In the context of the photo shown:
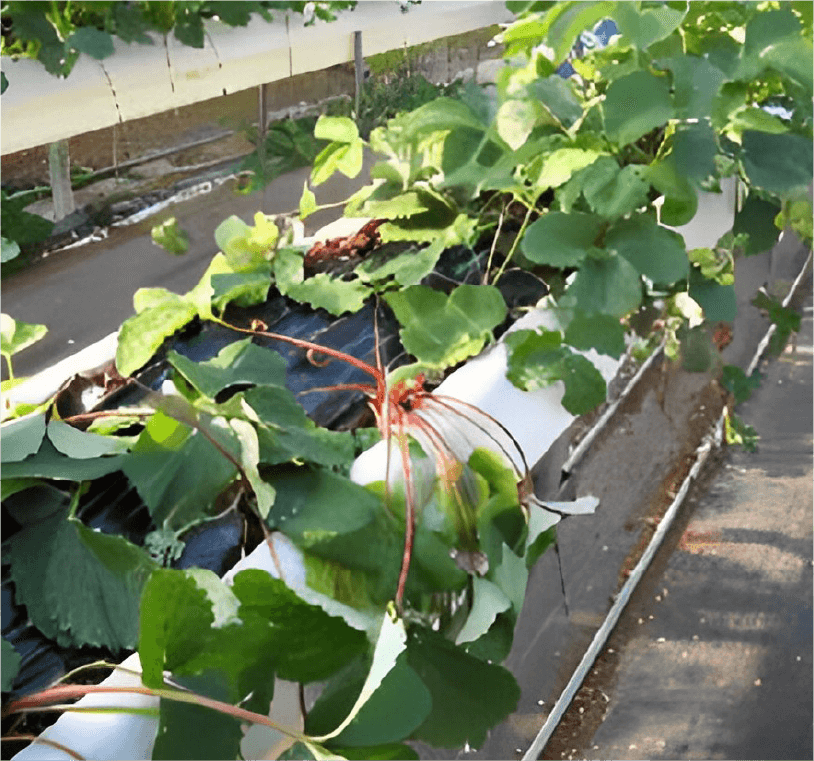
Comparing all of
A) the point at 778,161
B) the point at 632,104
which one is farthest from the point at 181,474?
the point at 778,161

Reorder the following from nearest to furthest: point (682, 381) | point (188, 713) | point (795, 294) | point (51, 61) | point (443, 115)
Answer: point (188, 713) < point (443, 115) < point (51, 61) < point (682, 381) < point (795, 294)

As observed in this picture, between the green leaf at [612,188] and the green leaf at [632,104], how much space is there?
24 mm

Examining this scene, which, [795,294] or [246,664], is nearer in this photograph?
[246,664]

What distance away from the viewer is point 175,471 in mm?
559

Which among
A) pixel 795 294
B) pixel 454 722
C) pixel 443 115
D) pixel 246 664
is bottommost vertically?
pixel 795 294

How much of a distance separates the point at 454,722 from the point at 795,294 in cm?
245

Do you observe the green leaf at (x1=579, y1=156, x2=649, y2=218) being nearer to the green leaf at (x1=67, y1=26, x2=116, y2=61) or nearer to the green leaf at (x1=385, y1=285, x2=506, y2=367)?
the green leaf at (x1=385, y1=285, x2=506, y2=367)

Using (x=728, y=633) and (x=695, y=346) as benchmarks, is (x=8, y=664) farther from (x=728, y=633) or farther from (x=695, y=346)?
(x=728, y=633)

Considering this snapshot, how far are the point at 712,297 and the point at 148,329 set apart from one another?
52 cm

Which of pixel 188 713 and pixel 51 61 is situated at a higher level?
pixel 51 61

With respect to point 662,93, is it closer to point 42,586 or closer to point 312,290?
point 312,290

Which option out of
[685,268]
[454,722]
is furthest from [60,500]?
[685,268]

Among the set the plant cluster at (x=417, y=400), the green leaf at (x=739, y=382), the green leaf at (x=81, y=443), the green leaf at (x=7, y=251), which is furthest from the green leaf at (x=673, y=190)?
the green leaf at (x=739, y=382)

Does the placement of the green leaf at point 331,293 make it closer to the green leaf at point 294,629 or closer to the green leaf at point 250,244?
the green leaf at point 250,244
